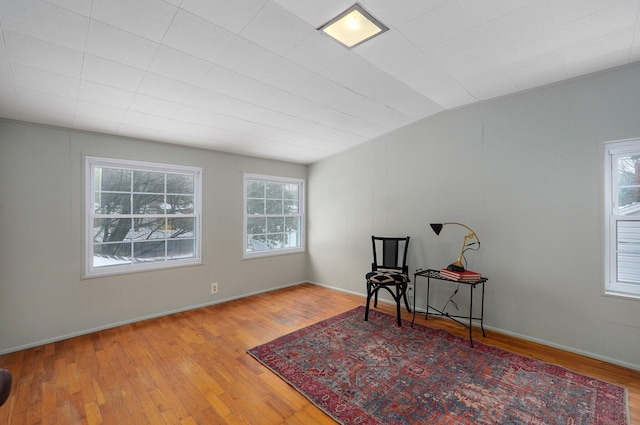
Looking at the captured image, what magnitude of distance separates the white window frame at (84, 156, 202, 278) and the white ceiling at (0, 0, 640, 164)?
39cm

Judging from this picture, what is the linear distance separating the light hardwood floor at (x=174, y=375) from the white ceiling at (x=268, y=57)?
2.29m

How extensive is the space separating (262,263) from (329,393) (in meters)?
2.83

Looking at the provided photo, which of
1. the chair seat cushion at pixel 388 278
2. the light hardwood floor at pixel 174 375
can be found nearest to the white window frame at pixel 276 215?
the light hardwood floor at pixel 174 375

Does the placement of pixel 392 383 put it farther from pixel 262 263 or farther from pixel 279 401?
pixel 262 263

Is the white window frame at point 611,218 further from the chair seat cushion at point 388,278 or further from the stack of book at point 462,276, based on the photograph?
the chair seat cushion at point 388,278

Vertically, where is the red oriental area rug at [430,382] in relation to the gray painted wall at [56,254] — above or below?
below

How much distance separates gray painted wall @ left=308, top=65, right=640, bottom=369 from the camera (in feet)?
8.21

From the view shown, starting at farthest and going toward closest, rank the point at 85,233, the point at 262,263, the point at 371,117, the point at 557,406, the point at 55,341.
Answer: the point at 262,263, the point at 371,117, the point at 85,233, the point at 55,341, the point at 557,406

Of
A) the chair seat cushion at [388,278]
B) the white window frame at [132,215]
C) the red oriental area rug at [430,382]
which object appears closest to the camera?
the red oriental area rug at [430,382]

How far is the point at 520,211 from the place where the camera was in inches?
116

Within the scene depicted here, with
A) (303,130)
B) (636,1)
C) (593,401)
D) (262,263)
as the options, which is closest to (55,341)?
(262,263)

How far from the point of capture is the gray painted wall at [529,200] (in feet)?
8.21

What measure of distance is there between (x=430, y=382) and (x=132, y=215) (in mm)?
3661

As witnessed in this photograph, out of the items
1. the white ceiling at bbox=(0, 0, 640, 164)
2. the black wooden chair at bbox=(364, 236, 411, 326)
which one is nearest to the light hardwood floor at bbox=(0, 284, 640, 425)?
the black wooden chair at bbox=(364, 236, 411, 326)
